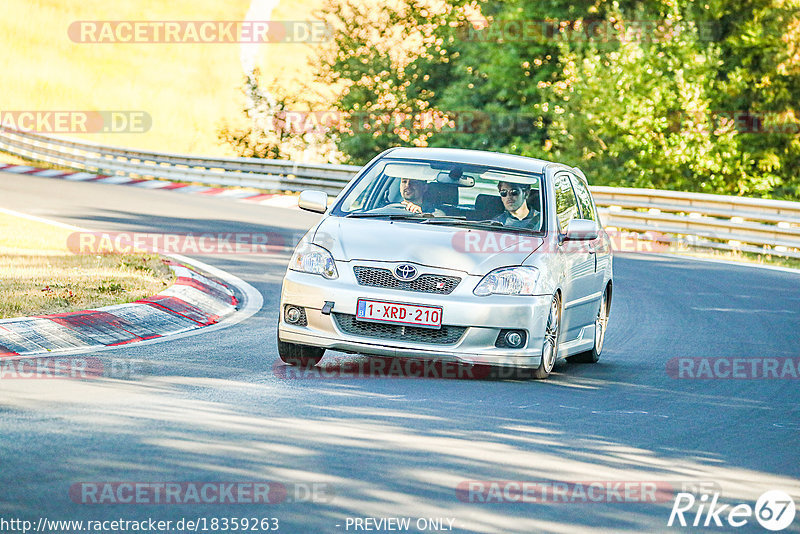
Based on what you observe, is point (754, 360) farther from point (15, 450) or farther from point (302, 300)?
point (15, 450)

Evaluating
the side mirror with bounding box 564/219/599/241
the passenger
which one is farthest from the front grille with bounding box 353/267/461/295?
the side mirror with bounding box 564/219/599/241

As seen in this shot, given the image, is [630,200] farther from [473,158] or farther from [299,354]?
[299,354]

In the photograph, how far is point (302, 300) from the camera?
29.9ft

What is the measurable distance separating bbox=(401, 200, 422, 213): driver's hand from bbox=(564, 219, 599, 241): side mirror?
3.74ft

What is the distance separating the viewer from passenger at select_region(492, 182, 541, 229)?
9859 millimetres

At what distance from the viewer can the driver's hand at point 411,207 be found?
993cm

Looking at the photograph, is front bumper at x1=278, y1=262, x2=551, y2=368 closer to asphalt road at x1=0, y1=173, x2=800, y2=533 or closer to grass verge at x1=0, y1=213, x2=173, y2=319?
asphalt road at x1=0, y1=173, x2=800, y2=533

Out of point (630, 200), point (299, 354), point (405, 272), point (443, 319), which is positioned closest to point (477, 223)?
point (405, 272)

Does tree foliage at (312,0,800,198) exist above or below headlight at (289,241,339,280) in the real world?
above

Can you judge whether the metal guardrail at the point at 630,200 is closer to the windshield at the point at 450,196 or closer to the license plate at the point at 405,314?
the windshield at the point at 450,196

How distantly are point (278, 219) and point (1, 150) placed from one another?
18.0 meters

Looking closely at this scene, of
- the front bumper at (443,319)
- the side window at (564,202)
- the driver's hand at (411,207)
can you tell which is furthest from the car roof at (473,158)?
the front bumper at (443,319)

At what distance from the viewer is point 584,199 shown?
11555 millimetres

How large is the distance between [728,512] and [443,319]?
323 centimetres
